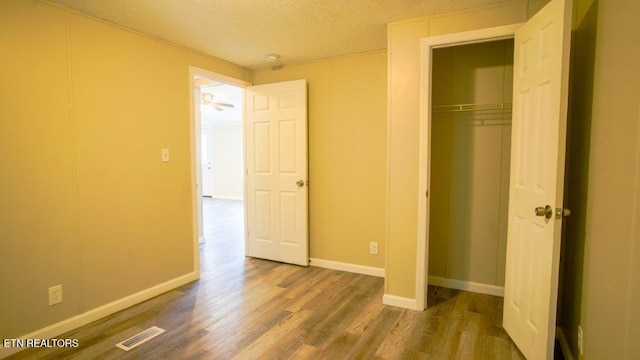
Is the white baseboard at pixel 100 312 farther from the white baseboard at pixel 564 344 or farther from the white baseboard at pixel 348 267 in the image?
the white baseboard at pixel 564 344

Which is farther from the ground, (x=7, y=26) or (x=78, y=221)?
(x=7, y=26)

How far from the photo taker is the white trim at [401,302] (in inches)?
109

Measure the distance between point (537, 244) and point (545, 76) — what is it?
3.16 ft

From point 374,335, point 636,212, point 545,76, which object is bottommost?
point 374,335

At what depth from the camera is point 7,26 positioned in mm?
2080

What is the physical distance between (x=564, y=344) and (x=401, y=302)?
1114mm

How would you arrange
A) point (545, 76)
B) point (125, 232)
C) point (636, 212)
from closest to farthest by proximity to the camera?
point (636, 212) → point (545, 76) → point (125, 232)

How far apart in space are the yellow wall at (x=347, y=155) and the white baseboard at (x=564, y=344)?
5.25 feet

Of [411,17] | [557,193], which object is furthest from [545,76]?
[411,17]

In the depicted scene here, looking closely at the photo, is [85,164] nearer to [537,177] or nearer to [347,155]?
[347,155]

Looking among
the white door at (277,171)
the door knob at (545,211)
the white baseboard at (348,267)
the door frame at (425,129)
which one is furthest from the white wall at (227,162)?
the door knob at (545,211)

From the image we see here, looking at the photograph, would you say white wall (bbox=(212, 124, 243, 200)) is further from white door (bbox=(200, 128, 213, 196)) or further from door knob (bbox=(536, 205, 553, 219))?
door knob (bbox=(536, 205, 553, 219))

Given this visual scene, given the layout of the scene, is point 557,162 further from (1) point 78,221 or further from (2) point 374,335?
(1) point 78,221

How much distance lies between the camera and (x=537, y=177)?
1.94m
